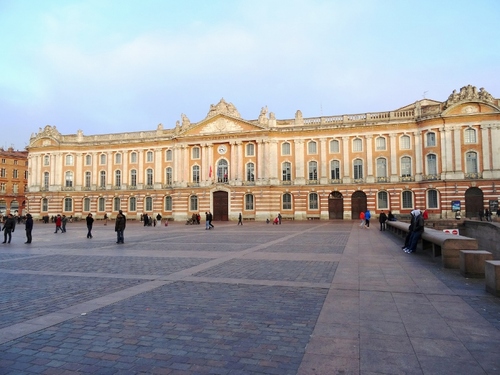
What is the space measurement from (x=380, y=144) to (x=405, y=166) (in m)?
4.22

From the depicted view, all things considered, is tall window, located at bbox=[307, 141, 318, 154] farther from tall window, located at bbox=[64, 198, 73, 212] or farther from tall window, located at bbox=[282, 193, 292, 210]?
tall window, located at bbox=[64, 198, 73, 212]

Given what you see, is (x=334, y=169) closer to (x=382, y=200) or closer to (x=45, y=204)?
(x=382, y=200)

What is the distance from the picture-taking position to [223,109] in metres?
51.9

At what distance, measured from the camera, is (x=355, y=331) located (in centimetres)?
532

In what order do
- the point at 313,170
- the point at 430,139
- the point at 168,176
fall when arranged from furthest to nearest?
the point at 168,176, the point at 313,170, the point at 430,139

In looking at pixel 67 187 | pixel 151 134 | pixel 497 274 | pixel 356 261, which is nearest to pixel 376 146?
pixel 151 134

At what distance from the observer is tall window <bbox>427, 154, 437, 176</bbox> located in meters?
44.8

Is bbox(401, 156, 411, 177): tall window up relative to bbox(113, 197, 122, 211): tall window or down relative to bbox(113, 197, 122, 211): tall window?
up

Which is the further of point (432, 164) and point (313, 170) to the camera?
point (313, 170)

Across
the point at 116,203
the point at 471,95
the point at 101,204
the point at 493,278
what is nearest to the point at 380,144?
the point at 471,95

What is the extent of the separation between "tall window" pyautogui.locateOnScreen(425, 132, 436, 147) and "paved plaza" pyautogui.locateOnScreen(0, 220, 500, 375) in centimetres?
3866

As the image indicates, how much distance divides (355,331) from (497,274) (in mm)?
3947

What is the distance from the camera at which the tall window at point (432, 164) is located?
147ft

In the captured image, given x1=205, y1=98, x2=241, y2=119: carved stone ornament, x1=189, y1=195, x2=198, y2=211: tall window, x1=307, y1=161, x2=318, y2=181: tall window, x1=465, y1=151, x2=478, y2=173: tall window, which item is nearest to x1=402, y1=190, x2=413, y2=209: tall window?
x1=465, y1=151, x2=478, y2=173: tall window
